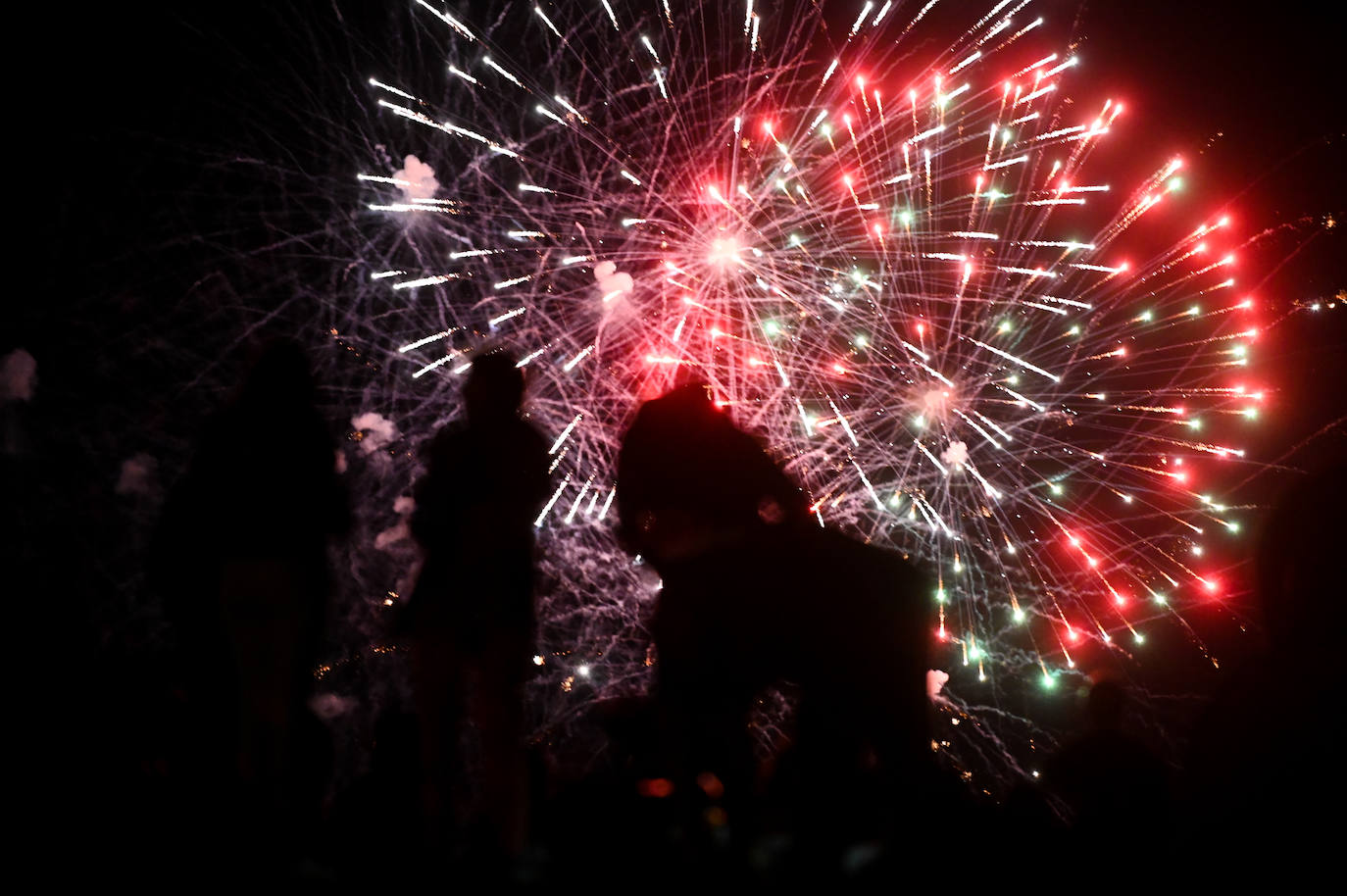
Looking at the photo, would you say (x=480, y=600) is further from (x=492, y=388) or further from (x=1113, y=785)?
(x=1113, y=785)

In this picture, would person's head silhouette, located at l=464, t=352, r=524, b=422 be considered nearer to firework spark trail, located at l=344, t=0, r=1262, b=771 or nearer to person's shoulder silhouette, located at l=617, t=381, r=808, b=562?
person's shoulder silhouette, located at l=617, t=381, r=808, b=562

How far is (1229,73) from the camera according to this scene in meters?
10.7

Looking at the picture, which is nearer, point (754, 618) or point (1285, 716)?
point (1285, 716)

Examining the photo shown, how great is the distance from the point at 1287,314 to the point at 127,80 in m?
12.8

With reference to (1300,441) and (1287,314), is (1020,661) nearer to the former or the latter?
(1300,441)

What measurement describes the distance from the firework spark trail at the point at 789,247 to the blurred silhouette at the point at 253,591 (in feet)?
18.5

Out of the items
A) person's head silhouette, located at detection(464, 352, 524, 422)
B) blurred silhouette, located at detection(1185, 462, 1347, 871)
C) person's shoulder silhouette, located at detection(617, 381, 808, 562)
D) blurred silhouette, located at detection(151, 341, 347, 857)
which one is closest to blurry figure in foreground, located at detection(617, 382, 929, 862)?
person's shoulder silhouette, located at detection(617, 381, 808, 562)

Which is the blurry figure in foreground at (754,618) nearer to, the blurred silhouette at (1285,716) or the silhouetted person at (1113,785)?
the silhouetted person at (1113,785)

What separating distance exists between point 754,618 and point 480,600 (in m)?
1.00

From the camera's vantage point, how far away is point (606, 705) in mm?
3920

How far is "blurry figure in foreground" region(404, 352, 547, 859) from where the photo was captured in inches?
132

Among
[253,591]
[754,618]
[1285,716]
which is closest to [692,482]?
[754,618]

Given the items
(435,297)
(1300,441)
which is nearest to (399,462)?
(435,297)

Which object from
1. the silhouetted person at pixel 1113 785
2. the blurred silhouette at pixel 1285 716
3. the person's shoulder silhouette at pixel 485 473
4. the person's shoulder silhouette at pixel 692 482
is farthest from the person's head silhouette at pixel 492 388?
the blurred silhouette at pixel 1285 716
